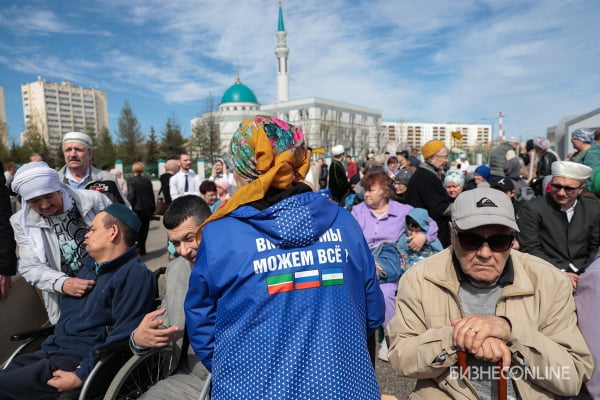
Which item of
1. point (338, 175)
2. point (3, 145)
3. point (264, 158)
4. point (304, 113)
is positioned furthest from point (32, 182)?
point (304, 113)

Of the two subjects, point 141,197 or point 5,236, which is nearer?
point 5,236

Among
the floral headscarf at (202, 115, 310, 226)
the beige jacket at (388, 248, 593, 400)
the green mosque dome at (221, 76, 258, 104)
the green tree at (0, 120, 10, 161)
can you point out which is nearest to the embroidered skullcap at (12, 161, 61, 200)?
the floral headscarf at (202, 115, 310, 226)

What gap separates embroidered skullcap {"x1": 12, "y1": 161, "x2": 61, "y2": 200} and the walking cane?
9.97ft

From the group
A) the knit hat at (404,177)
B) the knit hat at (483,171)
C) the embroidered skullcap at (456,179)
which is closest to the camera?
the embroidered skullcap at (456,179)

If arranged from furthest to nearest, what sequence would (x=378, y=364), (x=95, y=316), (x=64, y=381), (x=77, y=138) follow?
(x=77, y=138) < (x=378, y=364) < (x=95, y=316) < (x=64, y=381)

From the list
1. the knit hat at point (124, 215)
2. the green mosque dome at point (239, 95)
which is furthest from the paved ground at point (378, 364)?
the green mosque dome at point (239, 95)

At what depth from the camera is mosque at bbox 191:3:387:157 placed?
62.6 m

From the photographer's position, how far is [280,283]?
1.35m

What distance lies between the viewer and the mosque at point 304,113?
6256 centimetres

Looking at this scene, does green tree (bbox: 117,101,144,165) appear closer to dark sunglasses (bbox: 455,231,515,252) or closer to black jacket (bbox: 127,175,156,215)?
black jacket (bbox: 127,175,156,215)

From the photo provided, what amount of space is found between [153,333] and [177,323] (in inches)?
8.1

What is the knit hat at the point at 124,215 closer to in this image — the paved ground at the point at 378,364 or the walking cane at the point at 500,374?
the walking cane at the point at 500,374

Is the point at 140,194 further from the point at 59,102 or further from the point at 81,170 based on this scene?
the point at 59,102

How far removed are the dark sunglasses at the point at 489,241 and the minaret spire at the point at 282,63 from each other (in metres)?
75.3
